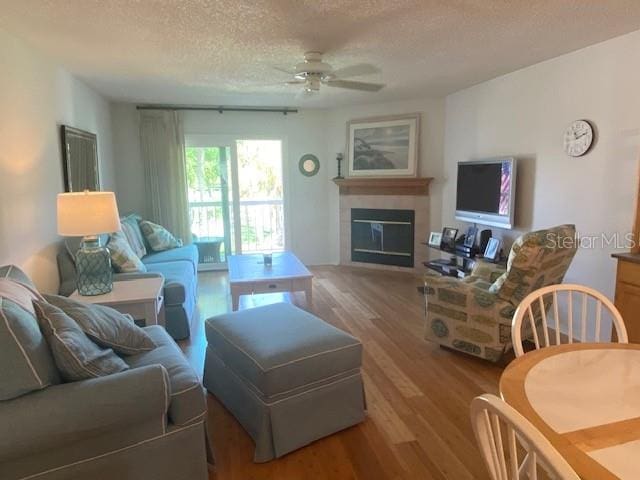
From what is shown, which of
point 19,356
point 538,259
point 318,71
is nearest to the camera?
point 19,356

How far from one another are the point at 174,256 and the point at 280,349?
294 cm

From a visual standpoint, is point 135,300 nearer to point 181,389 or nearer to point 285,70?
point 181,389

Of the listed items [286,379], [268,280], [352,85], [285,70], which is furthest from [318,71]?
[286,379]

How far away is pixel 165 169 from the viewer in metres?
5.60

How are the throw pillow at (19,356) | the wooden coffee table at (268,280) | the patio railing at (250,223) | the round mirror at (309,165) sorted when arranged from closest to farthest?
the throw pillow at (19,356), the wooden coffee table at (268,280), the patio railing at (250,223), the round mirror at (309,165)

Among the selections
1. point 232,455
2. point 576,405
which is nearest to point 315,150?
point 232,455

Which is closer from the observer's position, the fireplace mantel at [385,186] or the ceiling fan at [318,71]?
the ceiling fan at [318,71]

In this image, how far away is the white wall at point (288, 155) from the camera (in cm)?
557

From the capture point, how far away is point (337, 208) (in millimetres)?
6273

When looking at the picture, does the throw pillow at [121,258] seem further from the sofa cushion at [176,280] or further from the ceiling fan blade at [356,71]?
the ceiling fan blade at [356,71]

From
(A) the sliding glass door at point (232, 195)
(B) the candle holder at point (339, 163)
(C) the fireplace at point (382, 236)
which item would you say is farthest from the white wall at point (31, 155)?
(C) the fireplace at point (382, 236)

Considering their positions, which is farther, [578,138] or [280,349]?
[578,138]

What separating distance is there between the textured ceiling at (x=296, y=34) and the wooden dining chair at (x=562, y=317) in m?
1.67

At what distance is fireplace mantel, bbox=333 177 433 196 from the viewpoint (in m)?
5.51
